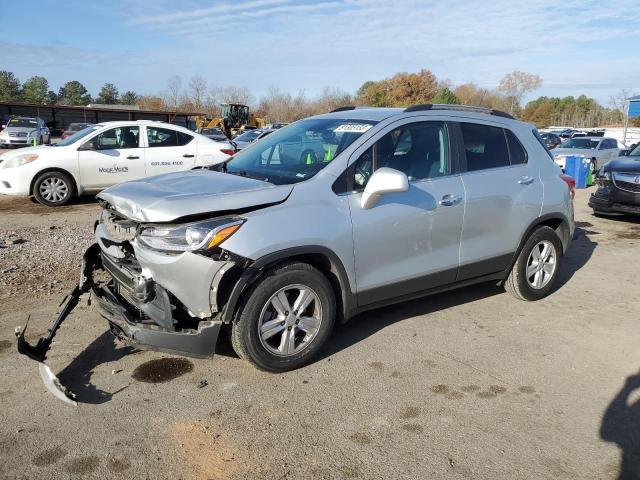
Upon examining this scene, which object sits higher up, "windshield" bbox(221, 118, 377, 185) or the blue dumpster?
"windshield" bbox(221, 118, 377, 185)

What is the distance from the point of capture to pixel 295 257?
377 cm

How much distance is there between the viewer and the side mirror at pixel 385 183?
12.5 ft

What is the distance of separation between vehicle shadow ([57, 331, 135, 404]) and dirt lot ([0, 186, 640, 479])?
0.01 m

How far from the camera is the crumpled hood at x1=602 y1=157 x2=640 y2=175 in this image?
9570 mm

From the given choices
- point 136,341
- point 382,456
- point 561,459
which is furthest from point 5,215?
point 561,459

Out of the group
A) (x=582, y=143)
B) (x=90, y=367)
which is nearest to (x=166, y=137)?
(x=90, y=367)

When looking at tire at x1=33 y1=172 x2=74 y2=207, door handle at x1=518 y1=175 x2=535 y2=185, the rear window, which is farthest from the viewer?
the rear window

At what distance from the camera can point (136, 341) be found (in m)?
Result: 3.51

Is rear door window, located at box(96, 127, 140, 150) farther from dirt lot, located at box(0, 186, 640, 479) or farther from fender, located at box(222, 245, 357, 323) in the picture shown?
fender, located at box(222, 245, 357, 323)

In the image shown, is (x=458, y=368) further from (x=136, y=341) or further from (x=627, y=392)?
(x=136, y=341)

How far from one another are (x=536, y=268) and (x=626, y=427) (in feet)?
7.84

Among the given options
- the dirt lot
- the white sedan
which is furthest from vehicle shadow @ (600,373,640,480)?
the white sedan

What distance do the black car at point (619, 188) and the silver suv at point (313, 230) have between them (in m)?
5.37

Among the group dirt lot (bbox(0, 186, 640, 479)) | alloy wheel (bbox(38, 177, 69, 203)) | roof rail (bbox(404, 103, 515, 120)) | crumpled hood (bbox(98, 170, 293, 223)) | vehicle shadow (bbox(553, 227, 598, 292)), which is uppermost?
roof rail (bbox(404, 103, 515, 120))
